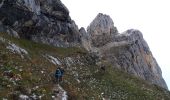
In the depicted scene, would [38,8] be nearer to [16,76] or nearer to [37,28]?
[37,28]

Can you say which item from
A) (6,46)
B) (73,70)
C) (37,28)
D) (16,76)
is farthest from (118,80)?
(16,76)

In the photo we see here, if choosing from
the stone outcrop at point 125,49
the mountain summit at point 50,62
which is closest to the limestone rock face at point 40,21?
the mountain summit at point 50,62

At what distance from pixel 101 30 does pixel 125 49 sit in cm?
1800

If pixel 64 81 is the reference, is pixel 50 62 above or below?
above

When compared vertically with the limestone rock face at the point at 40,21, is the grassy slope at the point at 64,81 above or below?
below

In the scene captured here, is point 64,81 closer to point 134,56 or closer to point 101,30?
point 134,56

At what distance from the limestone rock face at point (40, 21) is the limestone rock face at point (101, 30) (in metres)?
37.1

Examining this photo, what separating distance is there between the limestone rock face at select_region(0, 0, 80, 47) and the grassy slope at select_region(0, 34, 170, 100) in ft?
8.21

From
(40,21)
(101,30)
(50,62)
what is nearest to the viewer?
(50,62)

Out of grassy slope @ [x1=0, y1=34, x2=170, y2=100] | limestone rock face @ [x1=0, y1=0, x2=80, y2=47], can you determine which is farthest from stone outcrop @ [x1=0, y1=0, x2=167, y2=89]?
grassy slope @ [x1=0, y1=34, x2=170, y2=100]

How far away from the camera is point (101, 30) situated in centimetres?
12656

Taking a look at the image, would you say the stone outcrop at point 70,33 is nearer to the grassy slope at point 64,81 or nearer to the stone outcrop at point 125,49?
the stone outcrop at point 125,49

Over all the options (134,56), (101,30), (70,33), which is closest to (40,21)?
(70,33)

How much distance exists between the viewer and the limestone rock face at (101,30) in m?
124
